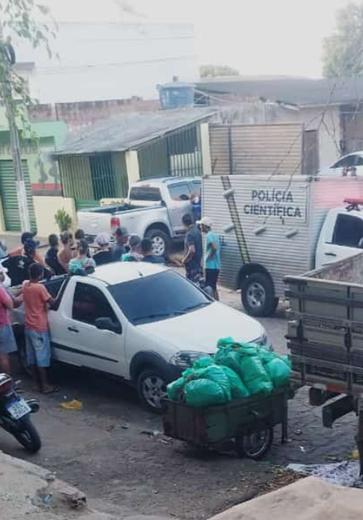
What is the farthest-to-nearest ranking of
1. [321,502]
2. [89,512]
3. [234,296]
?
[234,296]
[89,512]
[321,502]

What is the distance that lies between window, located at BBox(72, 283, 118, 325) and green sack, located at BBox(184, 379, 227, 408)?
7.93ft

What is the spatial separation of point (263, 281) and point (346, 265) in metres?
5.38

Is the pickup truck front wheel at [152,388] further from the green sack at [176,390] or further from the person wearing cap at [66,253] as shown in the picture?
the person wearing cap at [66,253]

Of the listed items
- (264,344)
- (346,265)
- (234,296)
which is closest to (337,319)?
(346,265)

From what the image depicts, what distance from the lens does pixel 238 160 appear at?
2503 centimetres

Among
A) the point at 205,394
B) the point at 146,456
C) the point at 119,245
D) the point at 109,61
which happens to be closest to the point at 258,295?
the point at 119,245

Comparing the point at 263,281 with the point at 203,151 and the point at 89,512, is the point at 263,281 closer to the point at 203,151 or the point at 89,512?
the point at 89,512

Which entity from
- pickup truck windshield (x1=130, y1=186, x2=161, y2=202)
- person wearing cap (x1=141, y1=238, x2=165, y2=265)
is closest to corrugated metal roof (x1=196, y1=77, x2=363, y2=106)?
pickup truck windshield (x1=130, y1=186, x2=161, y2=202)

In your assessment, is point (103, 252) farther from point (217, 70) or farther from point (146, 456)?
point (217, 70)

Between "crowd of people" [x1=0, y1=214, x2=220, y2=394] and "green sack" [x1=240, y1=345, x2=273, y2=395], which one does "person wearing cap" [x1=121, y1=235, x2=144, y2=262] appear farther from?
"green sack" [x1=240, y1=345, x2=273, y2=395]

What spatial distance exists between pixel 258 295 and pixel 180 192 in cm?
675

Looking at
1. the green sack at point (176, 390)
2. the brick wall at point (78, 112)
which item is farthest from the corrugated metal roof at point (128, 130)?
the green sack at point (176, 390)

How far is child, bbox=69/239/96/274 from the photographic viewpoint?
34.3 ft

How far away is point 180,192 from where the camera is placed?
20.0 m
